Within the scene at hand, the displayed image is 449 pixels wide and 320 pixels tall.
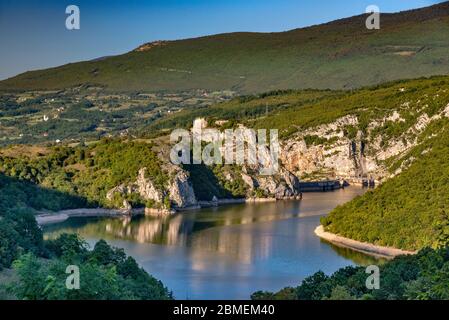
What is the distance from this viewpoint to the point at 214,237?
40.2 meters

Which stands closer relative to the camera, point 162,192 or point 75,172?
point 162,192

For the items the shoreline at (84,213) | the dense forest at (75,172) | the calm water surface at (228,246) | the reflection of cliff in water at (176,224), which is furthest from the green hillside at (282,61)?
the calm water surface at (228,246)

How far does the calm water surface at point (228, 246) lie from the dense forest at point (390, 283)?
106 inches

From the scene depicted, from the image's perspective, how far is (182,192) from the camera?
54312 millimetres

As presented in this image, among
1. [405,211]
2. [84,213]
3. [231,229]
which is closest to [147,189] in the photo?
[84,213]

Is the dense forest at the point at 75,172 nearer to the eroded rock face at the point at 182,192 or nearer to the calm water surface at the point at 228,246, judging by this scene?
the eroded rock face at the point at 182,192

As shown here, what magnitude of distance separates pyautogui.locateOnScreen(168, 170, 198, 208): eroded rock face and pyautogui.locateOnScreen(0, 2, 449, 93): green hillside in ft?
190

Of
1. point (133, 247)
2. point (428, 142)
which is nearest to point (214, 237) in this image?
point (133, 247)

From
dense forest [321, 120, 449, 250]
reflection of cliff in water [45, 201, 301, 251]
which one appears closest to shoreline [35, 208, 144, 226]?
reflection of cliff in water [45, 201, 301, 251]

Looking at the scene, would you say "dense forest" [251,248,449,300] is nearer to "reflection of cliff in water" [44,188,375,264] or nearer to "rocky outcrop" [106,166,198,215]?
"reflection of cliff in water" [44,188,375,264]

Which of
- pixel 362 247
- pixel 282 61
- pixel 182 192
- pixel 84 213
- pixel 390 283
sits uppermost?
pixel 282 61

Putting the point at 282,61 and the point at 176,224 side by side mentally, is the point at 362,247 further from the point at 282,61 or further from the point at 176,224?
the point at 282,61

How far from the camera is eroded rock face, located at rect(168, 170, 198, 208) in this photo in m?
53.8

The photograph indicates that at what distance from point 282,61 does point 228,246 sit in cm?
9395
